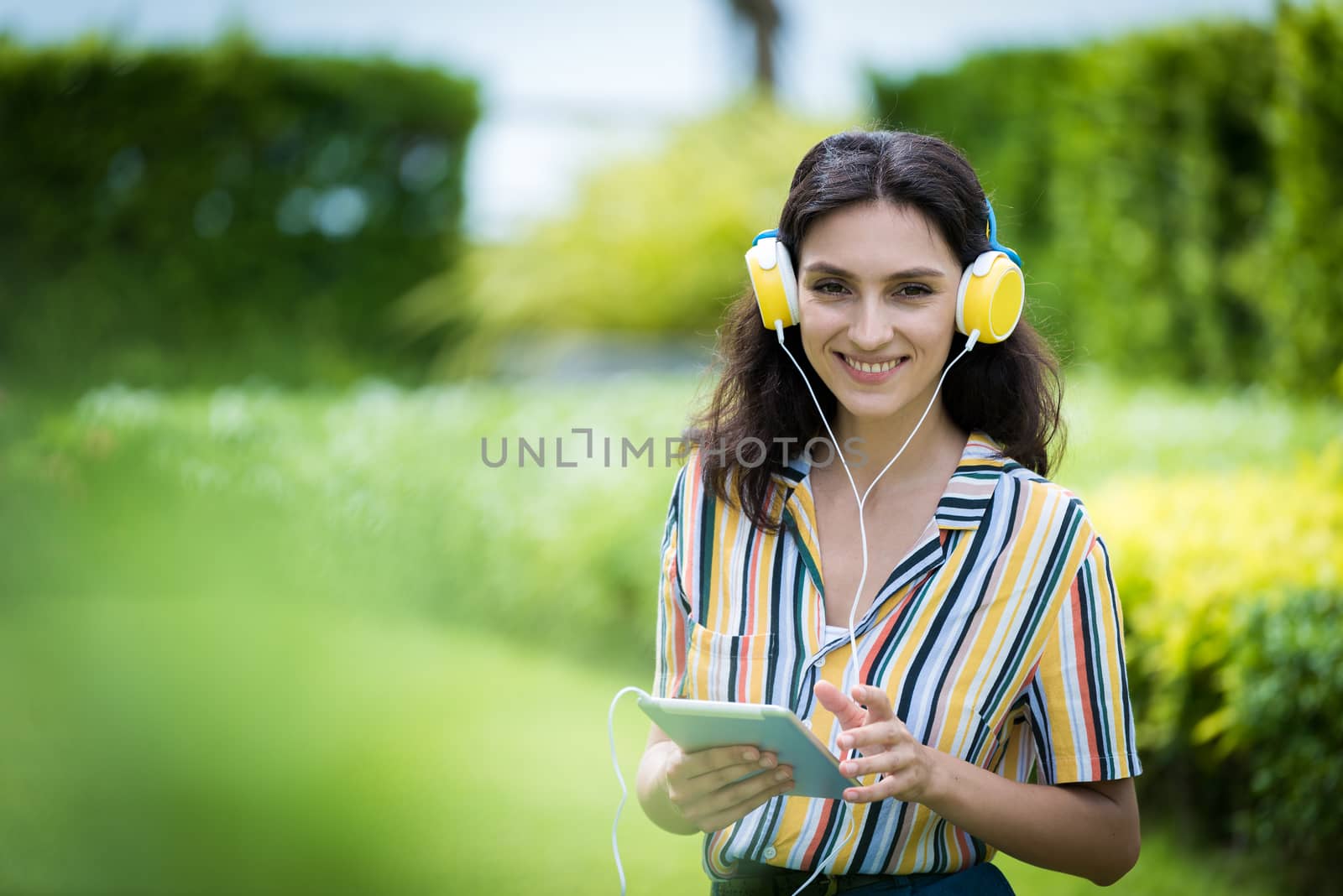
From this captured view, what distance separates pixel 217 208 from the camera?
10.5m

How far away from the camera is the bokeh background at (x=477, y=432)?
10.7 ft

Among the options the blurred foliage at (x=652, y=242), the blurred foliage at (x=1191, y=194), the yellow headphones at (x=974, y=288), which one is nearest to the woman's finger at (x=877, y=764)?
the yellow headphones at (x=974, y=288)

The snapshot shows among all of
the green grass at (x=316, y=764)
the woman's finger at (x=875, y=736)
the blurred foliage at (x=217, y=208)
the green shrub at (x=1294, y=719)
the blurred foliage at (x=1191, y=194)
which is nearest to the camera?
the woman's finger at (x=875, y=736)

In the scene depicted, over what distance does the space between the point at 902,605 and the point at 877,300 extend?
39 centimetres

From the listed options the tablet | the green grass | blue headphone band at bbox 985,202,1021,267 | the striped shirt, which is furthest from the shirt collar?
the green grass

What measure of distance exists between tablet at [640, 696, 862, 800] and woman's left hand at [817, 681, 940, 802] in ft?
0.13

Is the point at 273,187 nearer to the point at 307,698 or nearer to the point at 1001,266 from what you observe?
the point at 307,698

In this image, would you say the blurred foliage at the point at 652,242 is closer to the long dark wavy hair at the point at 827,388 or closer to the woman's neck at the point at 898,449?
A: the long dark wavy hair at the point at 827,388

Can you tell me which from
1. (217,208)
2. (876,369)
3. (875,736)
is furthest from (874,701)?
(217,208)

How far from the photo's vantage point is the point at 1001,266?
1522 mm

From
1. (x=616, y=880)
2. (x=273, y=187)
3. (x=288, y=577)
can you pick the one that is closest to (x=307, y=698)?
(x=288, y=577)

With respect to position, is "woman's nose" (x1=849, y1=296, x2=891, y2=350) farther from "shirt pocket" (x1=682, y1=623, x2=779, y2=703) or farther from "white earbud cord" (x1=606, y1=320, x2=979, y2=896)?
"shirt pocket" (x1=682, y1=623, x2=779, y2=703)

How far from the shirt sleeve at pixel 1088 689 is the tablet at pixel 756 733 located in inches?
11.1

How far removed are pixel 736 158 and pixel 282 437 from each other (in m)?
5.25
